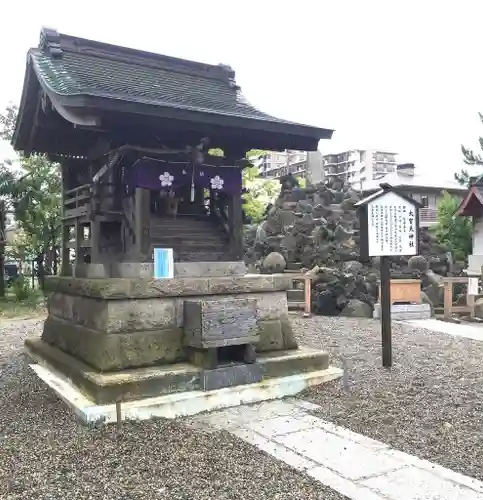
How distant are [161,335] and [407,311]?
29.0ft

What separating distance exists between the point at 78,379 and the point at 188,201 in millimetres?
2888

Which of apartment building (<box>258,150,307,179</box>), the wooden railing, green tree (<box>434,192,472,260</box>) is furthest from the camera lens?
apartment building (<box>258,150,307,179</box>)

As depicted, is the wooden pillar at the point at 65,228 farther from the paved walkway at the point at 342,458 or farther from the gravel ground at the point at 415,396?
the gravel ground at the point at 415,396

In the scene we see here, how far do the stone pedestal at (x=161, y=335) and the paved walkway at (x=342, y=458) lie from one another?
0.72 m

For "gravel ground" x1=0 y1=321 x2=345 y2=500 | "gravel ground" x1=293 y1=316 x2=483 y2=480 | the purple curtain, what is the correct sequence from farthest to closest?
1. the purple curtain
2. "gravel ground" x1=293 y1=316 x2=483 y2=480
3. "gravel ground" x1=0 y1=321 x2=345 y2=500

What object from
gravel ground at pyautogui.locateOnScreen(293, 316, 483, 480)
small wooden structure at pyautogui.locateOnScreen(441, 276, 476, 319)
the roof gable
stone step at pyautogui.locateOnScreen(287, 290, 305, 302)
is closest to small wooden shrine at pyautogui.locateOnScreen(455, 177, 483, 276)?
small wooden structure at pyautogui.locateOnScreen(441, 276, 476, 319)

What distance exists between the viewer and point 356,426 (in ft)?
17.0

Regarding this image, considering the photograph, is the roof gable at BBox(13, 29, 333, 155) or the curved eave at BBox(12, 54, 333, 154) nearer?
the curved eave at BBox(12, 54, 333, 154)

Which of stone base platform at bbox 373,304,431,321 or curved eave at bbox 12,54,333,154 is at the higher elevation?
curved eave at bbox 12,54,333,154

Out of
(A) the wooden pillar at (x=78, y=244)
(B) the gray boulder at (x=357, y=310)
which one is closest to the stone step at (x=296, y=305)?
(B) the gray boulder at (x=357, y=310)

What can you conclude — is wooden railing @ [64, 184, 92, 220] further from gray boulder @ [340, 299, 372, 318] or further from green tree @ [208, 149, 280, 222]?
green tree @ [208, 149, 280, 222]

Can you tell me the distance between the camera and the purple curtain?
6.48m

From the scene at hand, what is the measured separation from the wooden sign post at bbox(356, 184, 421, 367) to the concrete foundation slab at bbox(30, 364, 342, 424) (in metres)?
1.15

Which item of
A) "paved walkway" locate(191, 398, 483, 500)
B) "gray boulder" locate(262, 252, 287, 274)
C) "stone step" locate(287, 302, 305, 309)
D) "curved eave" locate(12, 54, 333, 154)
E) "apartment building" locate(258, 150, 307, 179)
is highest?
"apartment building" locate(258, 150, 307, 179)
